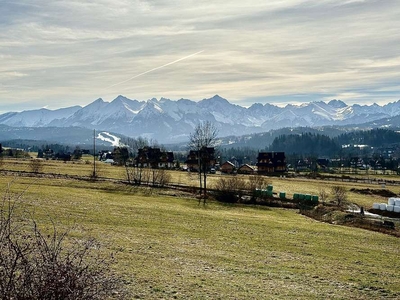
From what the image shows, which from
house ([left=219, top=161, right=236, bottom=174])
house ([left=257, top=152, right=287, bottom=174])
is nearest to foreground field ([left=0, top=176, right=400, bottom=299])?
house ([left=219, top=161, right=236, bottom=174])

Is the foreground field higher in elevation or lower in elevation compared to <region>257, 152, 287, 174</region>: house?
Answer: lower

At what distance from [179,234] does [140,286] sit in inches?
574

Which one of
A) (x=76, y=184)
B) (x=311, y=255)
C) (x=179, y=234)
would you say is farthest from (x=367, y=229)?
(x=76, y=184)

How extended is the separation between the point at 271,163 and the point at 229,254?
132m

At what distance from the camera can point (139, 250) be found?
24.2 metres

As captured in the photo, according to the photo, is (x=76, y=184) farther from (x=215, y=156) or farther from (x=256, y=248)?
(x=256, y=248)

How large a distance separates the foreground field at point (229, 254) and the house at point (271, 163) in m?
111

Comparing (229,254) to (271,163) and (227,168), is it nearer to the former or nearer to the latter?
(227,168)

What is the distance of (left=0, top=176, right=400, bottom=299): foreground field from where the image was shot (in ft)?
62.1

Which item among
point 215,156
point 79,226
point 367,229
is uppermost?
point 215,156

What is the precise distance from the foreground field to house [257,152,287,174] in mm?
111161

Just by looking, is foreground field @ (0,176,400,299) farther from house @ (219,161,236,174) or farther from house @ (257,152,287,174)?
house @ (257,152,287,174)

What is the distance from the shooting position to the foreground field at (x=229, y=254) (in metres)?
18.9

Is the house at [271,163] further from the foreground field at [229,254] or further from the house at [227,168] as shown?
the foreground field at [229,254]
